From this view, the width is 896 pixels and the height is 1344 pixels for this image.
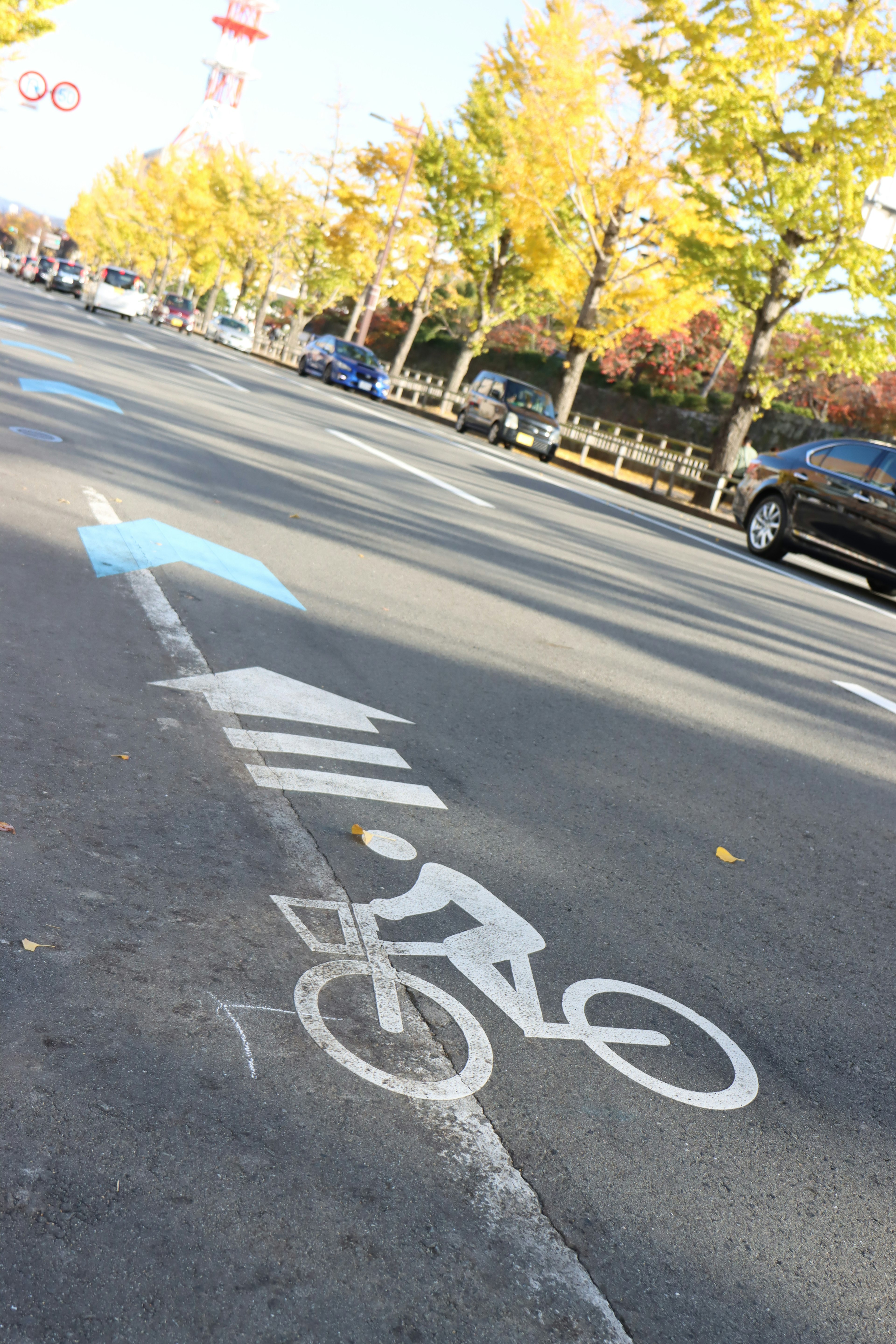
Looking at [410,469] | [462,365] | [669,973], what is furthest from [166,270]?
[669,973]

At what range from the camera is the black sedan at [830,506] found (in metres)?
14.6

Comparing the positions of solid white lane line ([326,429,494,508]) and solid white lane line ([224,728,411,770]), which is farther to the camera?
solid white lane line ([326,429,494,508])

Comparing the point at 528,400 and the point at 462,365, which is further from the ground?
the point at 462,365

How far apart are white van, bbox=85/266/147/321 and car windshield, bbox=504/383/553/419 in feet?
70.9

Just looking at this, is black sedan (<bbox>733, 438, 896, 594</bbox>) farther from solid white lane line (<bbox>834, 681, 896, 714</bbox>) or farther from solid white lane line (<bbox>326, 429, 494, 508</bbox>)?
solid white lane line (<bbox>834, 681, 896, 714</bbox>)

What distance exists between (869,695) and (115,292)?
43979mm

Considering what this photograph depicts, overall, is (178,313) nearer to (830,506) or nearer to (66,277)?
(66,277)

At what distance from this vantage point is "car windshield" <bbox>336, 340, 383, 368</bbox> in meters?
38.4

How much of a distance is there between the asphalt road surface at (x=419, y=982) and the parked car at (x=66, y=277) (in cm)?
5769

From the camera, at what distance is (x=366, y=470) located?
45.4ft

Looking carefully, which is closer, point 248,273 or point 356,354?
point 356,354


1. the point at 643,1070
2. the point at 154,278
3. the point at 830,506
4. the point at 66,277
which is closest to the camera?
the point at 643,1070

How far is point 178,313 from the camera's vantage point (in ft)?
205

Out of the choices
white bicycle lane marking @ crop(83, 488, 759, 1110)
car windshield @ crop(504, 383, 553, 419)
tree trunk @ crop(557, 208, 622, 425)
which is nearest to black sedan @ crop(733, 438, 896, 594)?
white bicycle lane marking @ crop(83, 488, 759, 1110)
